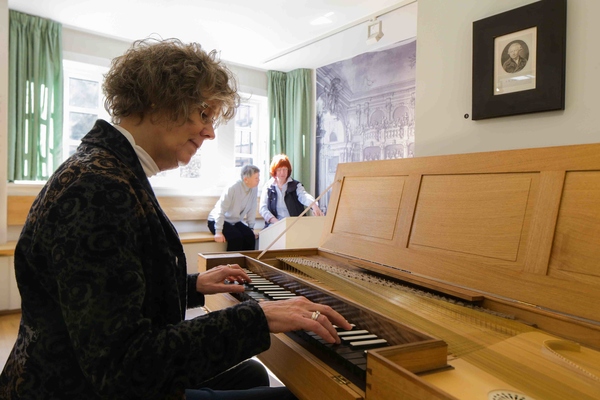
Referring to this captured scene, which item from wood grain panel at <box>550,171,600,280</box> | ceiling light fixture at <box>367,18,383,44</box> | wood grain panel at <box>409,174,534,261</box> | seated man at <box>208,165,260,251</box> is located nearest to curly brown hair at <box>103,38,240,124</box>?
wood grain panel at <box>409,174,534,261</box>

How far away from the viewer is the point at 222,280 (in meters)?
1.61

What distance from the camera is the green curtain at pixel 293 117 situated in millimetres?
6562

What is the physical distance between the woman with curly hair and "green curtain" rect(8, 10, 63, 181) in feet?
13.6

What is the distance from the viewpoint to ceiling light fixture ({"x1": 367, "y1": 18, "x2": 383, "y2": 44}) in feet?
13.5

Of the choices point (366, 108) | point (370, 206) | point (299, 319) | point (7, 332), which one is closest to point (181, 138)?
point (299, 319)

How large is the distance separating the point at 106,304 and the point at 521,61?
192 cm

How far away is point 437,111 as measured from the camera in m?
2.29

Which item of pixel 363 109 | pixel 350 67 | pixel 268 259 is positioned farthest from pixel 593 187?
pixel 350 67

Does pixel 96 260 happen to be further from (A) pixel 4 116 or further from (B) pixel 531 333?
(A) pixel 4 116

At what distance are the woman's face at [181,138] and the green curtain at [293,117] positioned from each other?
17.6ft

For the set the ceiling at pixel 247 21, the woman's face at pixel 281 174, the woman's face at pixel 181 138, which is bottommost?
the woman's face at pixel 181 138

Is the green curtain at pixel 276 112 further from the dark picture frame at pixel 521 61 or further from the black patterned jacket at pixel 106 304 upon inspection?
the black patterned jacket at pixel 106 304

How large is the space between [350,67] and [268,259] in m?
4.45

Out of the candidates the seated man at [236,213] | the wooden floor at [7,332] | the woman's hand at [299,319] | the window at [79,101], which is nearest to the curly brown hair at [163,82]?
the woman's hand at [299,319]
